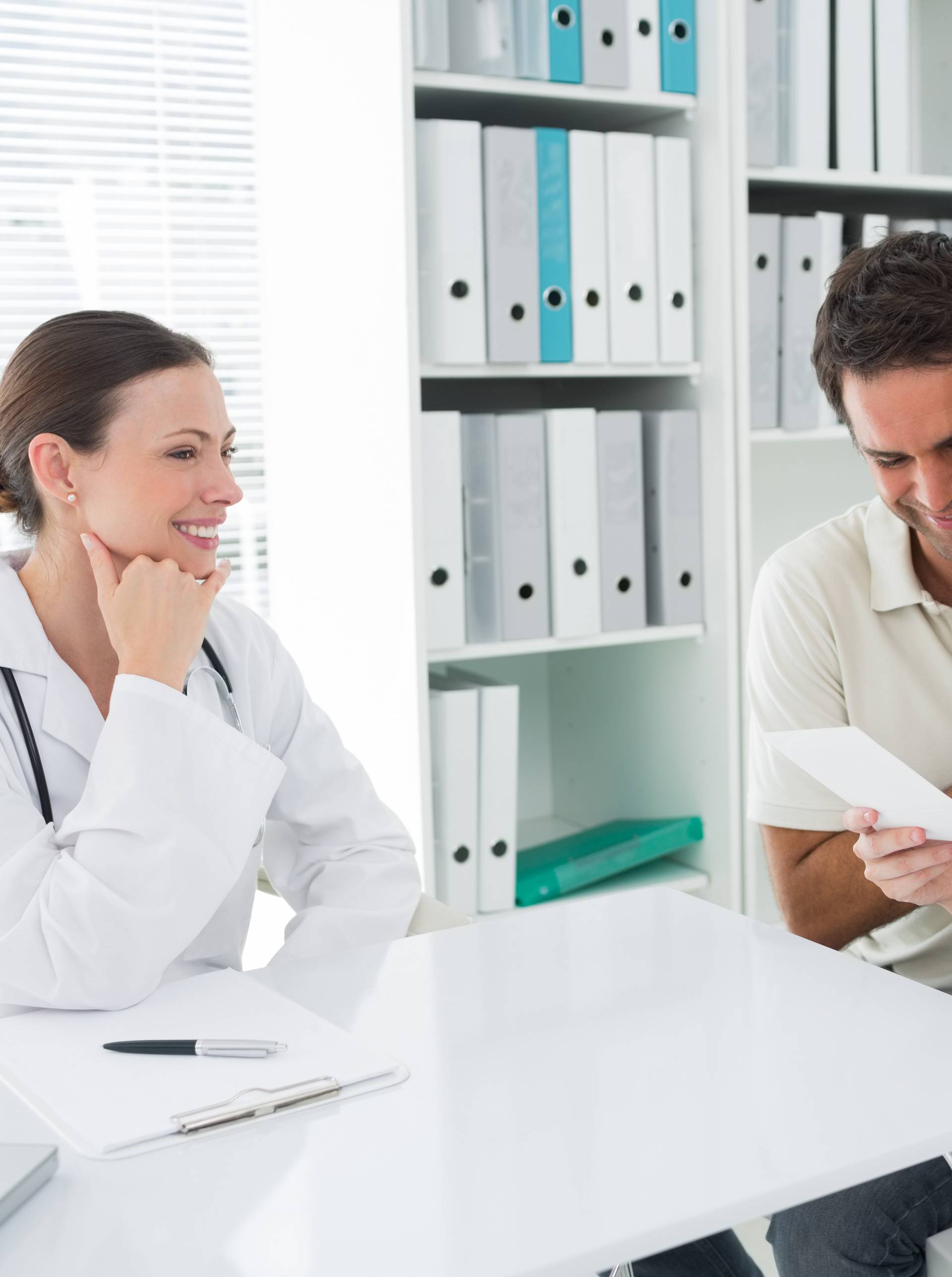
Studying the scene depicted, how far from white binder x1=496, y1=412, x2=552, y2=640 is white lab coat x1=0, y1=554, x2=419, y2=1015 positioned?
60 centimetres

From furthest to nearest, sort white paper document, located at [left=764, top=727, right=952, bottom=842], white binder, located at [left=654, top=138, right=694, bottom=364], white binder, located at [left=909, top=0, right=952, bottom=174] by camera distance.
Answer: white binder, located at [left=909, top=0, right=952, bottom=174] → white binder, located at [left=654, top=138, right=694, bottom=364] → white paper document, located at [left=764, top=727, right=952, bottom=842]

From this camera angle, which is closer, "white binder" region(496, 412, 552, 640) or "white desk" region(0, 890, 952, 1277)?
"white desk" region(0, 890, 952, 1277)

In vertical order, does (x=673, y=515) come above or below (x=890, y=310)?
below

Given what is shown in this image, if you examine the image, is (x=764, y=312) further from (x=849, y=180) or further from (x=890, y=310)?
(x=890, y=310)

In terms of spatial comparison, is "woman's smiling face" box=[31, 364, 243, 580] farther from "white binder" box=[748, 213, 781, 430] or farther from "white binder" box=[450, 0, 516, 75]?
"white binder" box=[748, 213, 781, 430]

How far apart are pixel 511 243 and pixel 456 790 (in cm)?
85

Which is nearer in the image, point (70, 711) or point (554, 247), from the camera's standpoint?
point (70, 711)

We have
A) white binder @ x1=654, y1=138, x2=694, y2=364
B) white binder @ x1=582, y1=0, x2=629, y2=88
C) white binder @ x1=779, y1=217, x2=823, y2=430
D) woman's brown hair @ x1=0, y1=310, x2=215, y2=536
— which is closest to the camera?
A: woman's brown hair @ x1=0, y1=310, x2=215, y2=536

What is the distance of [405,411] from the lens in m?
1.94

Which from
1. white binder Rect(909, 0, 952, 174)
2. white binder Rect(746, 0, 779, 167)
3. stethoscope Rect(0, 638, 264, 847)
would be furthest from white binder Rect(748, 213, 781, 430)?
stethoscope Rect(0, 638, 264, 847)

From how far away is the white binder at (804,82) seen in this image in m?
2.19

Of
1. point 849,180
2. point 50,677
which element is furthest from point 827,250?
point 50,677

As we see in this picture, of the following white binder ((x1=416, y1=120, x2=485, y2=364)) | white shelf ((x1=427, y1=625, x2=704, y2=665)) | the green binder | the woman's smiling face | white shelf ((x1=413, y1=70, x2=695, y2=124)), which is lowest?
the green binder

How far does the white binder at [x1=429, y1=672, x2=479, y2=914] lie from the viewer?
2066 mm
